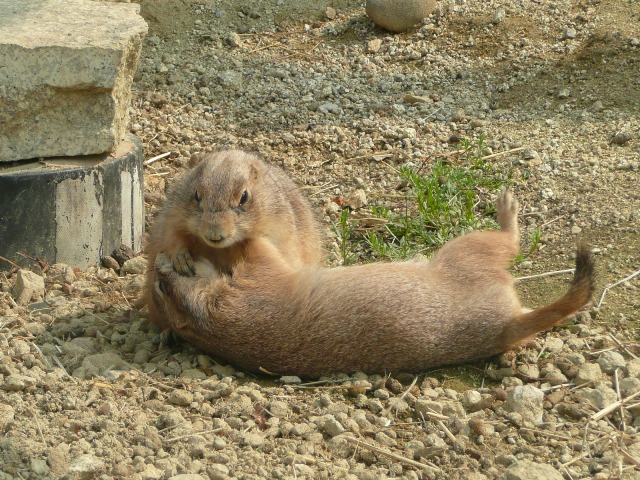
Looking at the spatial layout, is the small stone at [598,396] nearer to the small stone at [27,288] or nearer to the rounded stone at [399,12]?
the small stone at [27,288]

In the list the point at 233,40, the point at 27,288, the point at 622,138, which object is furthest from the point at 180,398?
the point at 233,40

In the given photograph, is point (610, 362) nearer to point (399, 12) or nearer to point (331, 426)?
point (331, 426)

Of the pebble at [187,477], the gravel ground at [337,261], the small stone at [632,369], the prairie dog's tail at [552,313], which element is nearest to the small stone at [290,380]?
the gravel ground at [337,261]

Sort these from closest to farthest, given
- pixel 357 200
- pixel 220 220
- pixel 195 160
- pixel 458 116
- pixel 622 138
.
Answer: pixel 220 220 → pixel 195 160 → pixel 357 200 → pixel 622 138 → pixel 458 116

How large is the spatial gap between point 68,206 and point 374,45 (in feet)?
15.6

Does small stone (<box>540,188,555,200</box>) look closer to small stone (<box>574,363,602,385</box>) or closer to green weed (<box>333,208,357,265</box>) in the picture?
green weed (<box>333,208,357,265</box>)

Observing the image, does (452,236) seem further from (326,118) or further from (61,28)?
(61,28)

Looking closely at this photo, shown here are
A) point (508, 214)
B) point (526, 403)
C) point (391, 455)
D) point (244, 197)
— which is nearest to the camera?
point (391, 455)

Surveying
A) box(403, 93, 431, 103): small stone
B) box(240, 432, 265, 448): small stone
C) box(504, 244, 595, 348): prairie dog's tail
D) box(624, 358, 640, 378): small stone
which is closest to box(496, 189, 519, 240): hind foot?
box(504, 244, 595, 348): prairie dog's tail

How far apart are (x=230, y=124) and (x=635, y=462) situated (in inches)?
210

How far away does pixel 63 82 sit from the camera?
6020 millimetres

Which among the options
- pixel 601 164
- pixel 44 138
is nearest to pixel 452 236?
pixel 601 164

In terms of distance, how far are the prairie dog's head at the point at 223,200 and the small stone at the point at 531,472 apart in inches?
79.5

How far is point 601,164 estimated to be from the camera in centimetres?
745
